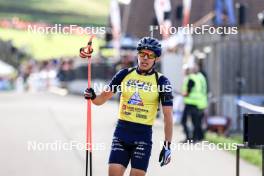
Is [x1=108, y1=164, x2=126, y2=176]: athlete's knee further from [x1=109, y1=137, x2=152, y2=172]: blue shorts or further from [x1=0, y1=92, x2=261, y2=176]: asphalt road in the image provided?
[x1=0, y1=92, x2=261, y2=176]: asphalt road

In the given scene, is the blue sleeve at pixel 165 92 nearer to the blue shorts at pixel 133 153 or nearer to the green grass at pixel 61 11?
the blue shorts at pixel 133 153

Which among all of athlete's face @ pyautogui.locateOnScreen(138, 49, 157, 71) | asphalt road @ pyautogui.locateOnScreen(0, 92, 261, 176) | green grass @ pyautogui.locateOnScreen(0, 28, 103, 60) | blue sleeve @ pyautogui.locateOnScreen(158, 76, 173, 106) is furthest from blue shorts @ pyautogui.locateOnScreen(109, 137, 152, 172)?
green grass @ pyautogui.locateOnScreen(0, 28, 103, 60)

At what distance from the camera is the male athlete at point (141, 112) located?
733cm

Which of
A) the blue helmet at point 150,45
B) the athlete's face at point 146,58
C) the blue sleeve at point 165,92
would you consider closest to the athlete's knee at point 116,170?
the blue sleeve at point 165,92

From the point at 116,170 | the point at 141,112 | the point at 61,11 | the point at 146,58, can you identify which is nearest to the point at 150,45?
the point at 146,58

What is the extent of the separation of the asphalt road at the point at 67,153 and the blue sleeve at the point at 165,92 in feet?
14.0

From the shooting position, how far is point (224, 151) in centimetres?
1473

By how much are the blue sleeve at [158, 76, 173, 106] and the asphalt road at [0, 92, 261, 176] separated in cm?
427

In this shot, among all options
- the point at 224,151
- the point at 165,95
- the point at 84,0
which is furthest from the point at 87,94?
the point at 84,0

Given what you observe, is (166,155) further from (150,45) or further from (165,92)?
(150,45)

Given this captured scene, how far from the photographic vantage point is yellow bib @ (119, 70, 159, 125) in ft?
24.3

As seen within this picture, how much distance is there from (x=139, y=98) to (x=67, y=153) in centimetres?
710

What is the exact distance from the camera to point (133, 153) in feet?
24.2

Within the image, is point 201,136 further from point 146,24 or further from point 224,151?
point 146,24
